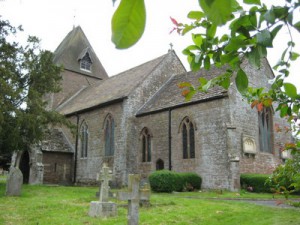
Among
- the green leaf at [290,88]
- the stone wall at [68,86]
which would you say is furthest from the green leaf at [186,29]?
the stone wall at [68,86]

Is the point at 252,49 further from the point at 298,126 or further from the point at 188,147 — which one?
the point at 188,147

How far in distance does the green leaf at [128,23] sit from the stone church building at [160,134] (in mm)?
17193

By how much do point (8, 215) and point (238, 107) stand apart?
13.5 meters

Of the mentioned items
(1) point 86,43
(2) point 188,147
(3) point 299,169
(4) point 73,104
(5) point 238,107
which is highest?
(1) point 86,43

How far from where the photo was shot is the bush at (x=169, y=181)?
54.6 feet

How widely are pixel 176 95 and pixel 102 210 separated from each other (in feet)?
43.5

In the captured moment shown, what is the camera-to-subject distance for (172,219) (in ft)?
29.4

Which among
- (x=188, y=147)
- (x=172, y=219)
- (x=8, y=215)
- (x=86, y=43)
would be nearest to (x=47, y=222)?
(x=8, y=215)

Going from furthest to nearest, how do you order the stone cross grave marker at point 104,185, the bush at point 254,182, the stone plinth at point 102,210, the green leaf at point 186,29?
the bush at point 254,182 → the stone cross grave marker at point 104,185 → the stone plinth at point 102,210 → the green leaf at point 186,29

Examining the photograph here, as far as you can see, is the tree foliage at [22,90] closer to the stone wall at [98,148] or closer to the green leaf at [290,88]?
the stone wall at [98,148]

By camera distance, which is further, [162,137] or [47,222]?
[162,137]

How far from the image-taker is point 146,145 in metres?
22.2

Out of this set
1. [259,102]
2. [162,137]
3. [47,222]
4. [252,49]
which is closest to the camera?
[252,49]

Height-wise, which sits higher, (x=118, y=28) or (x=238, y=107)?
(x=238, y=107)
